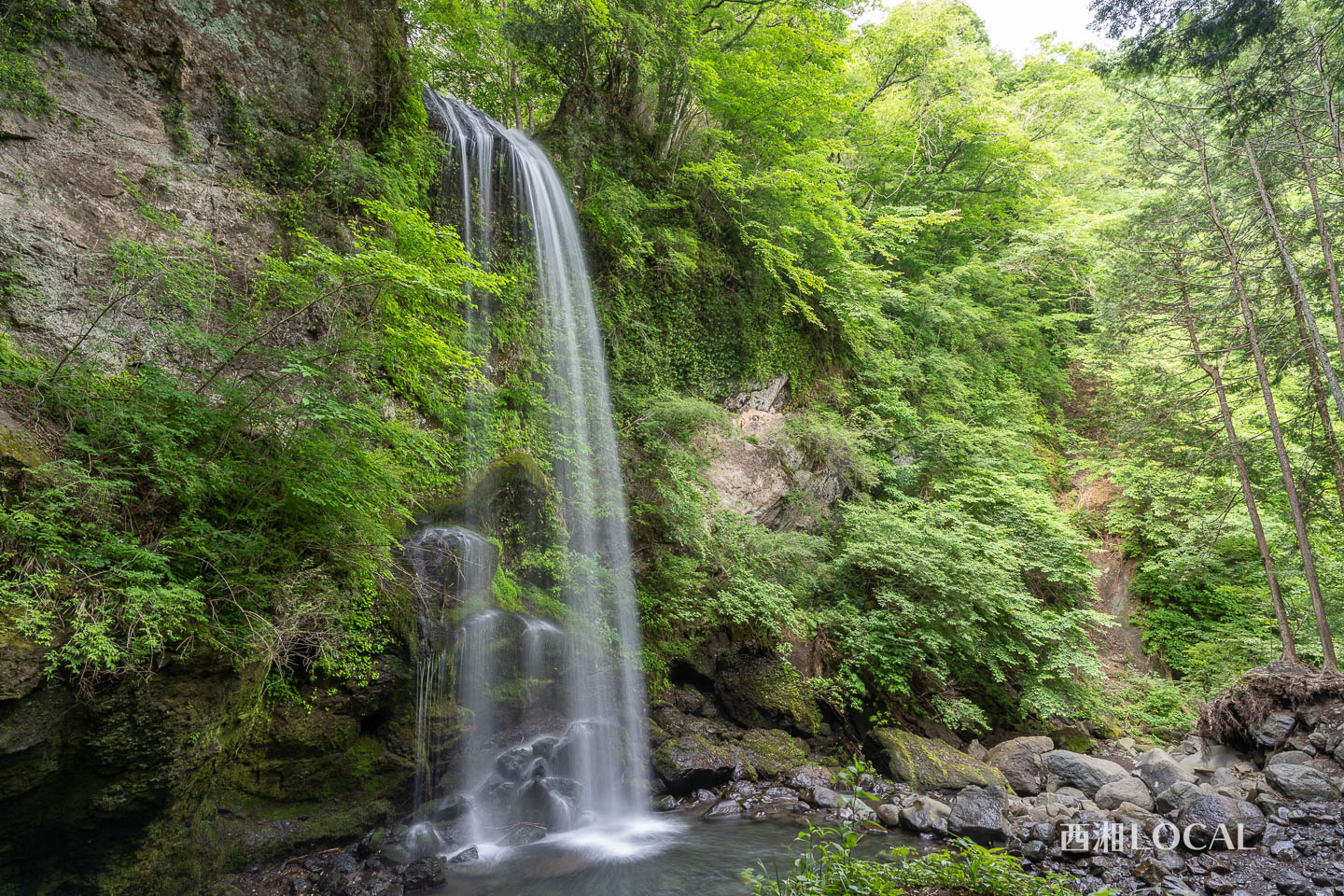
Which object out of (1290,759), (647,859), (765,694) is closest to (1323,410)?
(1290,759)

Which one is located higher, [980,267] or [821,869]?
[980,267]

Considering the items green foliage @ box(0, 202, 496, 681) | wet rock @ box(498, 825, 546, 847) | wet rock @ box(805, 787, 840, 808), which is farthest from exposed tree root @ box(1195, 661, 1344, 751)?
green foliage @ box(0, 202, 496, 681)

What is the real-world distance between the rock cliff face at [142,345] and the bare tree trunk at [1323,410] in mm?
12382

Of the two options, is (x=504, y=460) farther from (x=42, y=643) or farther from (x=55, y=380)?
(x=42, y=643)

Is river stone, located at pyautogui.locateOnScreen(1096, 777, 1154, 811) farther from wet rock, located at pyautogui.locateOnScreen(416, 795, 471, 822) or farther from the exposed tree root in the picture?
wet rock, located at pyautogui.locateOnScreen(416, 795, 471, 822)

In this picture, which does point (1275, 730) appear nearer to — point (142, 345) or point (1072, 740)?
point (1072, 740)

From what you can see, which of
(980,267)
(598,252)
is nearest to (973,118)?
(980,267)

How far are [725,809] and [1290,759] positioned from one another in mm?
6592

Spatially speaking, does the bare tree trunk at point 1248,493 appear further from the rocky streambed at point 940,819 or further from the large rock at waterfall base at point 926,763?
the large rock at waterfall base at point 926,763

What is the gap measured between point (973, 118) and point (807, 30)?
5.15 metres

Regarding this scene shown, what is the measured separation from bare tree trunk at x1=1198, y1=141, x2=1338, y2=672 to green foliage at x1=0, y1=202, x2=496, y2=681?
1102 centimetres

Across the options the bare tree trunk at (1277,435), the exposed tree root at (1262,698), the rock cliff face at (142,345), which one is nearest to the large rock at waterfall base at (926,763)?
the exposed tree root at (1262,698)

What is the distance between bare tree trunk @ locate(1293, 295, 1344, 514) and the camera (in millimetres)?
8273

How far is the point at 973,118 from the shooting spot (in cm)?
1342
